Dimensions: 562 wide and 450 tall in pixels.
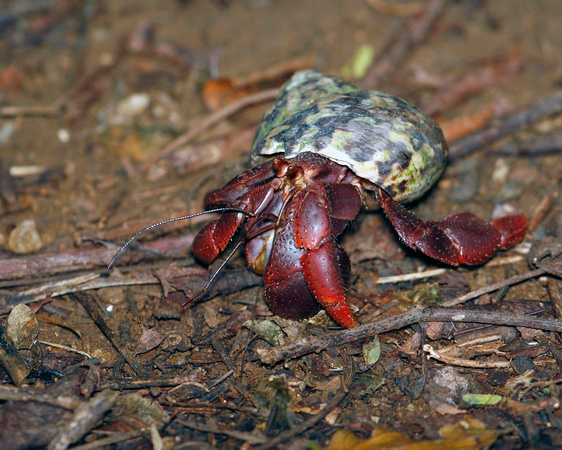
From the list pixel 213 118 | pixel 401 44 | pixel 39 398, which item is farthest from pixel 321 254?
pixel 401 44

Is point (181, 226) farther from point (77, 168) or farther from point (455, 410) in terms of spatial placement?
point (455, 410)

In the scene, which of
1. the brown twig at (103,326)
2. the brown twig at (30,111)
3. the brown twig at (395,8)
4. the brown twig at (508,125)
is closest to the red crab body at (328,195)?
the brown twig at (103,326)

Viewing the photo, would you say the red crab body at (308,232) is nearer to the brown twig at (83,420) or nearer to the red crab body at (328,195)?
the red crab body at (328,195)

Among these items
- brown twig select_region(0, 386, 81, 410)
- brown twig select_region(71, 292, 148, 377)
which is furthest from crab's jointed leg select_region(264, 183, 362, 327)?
brown twig select_region(0, 386, 81, 410)

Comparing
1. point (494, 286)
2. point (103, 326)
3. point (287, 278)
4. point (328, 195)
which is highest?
point (328, 195)

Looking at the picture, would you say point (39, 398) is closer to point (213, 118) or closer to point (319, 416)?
point (319, 416)

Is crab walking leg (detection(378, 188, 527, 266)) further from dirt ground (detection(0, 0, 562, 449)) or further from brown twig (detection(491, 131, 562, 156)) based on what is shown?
brown twig (detection(491, 131, 562, 156))
